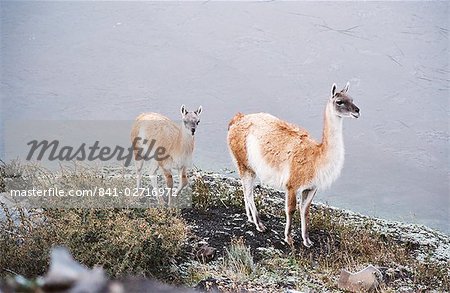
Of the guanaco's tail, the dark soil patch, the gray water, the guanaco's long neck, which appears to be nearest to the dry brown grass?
the dark soil patch

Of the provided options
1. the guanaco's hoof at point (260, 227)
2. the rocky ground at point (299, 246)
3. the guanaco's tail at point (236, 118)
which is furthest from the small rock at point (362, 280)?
the guanaco's tail at point (236, 118)

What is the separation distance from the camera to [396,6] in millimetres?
4719

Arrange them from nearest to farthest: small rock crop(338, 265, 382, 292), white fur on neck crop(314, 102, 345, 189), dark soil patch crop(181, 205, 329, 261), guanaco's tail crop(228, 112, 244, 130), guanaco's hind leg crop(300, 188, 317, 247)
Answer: small rock crop(338, 265, 382, 292) → white fur on neck crop(314, 102, 345, 189) → guanaco's hind leg crop(300, 188, 317, 247) → dark soil patch crop(181, 205, 329, 261) → guanaco's tail crop(228, 112, 244, 130)

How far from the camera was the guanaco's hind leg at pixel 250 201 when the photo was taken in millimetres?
4375

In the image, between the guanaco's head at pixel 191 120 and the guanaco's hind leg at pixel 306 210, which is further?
the guanaco's head at pixel 191 120

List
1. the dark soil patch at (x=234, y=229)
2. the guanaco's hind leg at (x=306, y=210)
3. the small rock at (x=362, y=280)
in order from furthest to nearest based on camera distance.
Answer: the dark soil patch at (x=234, y=229), the guanaco's hind leg at (x=306, y=210), the small rock at (x=362, y=280)

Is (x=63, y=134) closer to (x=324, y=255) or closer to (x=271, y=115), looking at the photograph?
(x=271, y=115)

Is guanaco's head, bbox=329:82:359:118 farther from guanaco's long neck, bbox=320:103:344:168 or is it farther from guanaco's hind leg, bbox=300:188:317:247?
guanaco's hind leg, bbox=300:188:317:247

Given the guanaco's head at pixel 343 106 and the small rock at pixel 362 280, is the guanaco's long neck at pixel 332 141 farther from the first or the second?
the small rock at pixel 362 280

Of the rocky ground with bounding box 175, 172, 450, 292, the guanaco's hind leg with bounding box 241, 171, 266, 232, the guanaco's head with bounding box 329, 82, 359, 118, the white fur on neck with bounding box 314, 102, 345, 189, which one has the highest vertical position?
the guanaco's head with bounding box 329, 82, 359, 118

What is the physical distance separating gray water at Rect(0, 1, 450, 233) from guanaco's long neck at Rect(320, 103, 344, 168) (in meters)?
0.71

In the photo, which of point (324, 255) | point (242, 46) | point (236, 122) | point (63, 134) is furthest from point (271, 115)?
point (63, 134)

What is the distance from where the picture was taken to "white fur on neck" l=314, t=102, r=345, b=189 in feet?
12.6

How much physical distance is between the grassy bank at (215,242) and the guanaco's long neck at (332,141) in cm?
62
